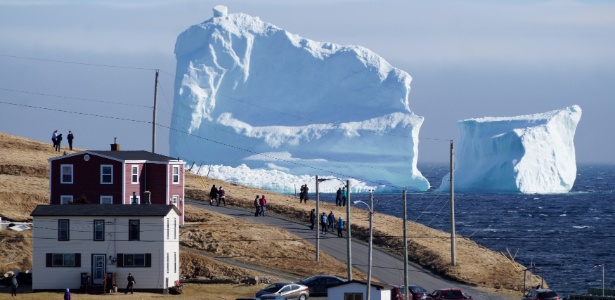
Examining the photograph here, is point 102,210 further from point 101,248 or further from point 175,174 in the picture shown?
point 175,174

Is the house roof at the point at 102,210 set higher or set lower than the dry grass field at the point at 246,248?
higher

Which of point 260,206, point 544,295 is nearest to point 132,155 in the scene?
point 260,206

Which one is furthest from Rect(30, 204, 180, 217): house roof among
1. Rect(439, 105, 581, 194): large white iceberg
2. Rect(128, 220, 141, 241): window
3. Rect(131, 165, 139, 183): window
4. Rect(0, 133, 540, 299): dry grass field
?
Rect(439, 105, 581, 194): large white iceberg

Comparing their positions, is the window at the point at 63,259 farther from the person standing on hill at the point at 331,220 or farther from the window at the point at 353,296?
the person standing on hill at the point at 331,220

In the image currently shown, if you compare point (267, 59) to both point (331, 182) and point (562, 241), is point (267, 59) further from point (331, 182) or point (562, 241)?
point (562, 241)

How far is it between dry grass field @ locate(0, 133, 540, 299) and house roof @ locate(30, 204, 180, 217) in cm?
400

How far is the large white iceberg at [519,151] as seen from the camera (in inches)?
5497

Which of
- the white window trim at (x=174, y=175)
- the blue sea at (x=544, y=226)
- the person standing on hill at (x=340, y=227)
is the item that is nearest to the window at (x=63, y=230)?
the white window trim at (x=174, y=175)

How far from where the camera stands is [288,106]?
15438 cm

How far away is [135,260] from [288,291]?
7904mm

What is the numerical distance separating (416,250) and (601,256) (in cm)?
2625

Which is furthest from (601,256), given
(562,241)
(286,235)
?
(286,235)

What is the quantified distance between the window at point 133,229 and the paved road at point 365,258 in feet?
43.9

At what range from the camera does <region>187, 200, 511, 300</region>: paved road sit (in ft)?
196
